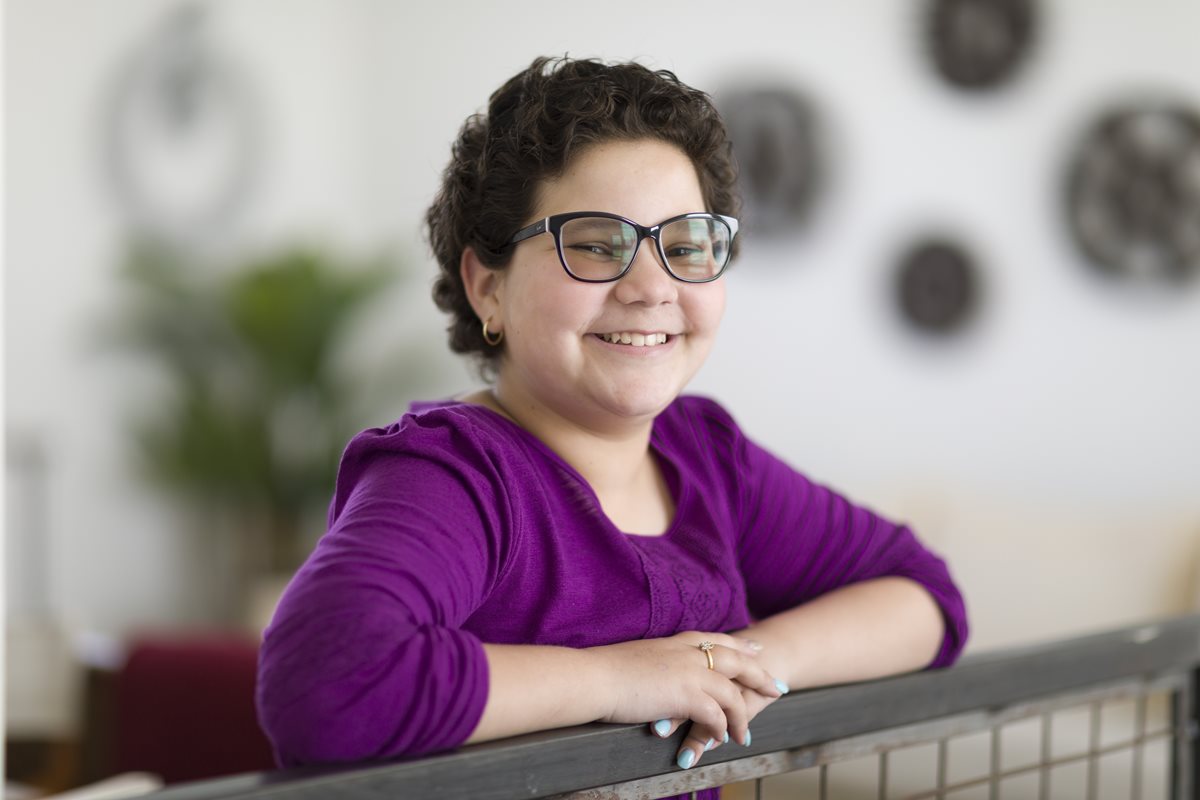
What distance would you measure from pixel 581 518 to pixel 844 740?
313 mm

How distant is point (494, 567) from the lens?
1.06 metres

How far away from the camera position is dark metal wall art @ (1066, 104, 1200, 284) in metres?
3.79

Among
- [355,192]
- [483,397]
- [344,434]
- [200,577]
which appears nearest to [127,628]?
[200,577]

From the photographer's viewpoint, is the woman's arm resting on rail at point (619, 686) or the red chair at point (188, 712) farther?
the red chair at point (188, 712)

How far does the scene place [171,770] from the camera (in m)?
3.22

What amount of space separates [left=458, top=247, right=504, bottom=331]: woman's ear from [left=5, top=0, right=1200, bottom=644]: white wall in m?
2.44

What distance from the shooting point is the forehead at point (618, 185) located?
1151 millimetres

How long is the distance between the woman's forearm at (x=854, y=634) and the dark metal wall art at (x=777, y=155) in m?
3.30

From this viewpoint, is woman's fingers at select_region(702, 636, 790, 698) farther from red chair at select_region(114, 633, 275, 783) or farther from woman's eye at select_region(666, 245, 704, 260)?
red chair at select_region(114, 633, 275, 783)

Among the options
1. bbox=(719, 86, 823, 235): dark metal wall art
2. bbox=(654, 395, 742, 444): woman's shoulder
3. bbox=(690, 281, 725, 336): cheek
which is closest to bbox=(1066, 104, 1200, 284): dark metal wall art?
bbox=(719, 86, 823, 235): dark metal wall art

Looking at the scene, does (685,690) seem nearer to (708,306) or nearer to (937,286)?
(708,306)

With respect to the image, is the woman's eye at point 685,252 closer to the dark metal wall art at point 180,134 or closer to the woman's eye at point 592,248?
the woman's eye at point 592,248

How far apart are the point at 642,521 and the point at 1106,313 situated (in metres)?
3.12

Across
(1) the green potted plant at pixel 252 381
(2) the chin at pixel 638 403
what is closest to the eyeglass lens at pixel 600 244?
(2) the chin at pixel 638 403
